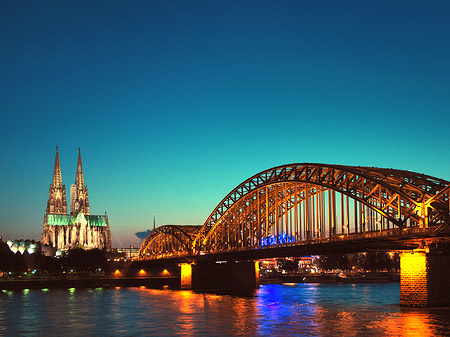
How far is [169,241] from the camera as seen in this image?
169875 mm

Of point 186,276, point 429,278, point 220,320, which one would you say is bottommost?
point 220,320

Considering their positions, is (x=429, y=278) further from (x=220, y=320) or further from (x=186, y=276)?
(x=186, y=276)

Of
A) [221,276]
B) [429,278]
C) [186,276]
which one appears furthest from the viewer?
[186,276]

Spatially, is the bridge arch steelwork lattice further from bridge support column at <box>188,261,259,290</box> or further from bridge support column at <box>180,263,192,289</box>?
bridge support column at <box>188,261,259,290</box>

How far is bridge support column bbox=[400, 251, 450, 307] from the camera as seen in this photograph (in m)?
60.3

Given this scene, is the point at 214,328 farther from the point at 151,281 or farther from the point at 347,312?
the point at 151,281

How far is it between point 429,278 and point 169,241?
11486cm

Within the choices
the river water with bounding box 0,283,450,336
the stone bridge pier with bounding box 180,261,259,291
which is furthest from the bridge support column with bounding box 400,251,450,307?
the stone bridge pier with bounding box 180,261,259,291

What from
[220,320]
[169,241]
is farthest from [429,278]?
[169,241]

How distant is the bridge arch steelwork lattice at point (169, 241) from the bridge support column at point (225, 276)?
10.2 meters

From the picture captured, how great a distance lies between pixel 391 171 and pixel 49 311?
41440mm

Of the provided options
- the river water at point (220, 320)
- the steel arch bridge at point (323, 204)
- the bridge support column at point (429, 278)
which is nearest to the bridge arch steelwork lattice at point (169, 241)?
the steel arch bridge at point (323, 204)

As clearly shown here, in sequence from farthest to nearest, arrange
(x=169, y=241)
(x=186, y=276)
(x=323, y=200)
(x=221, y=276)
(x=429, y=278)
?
(x=169, y=241) → (x=186, y=276) → (x=221, y=276) → (x=323, y=200) → (x=429, y=278)

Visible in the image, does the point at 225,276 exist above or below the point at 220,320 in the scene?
above
